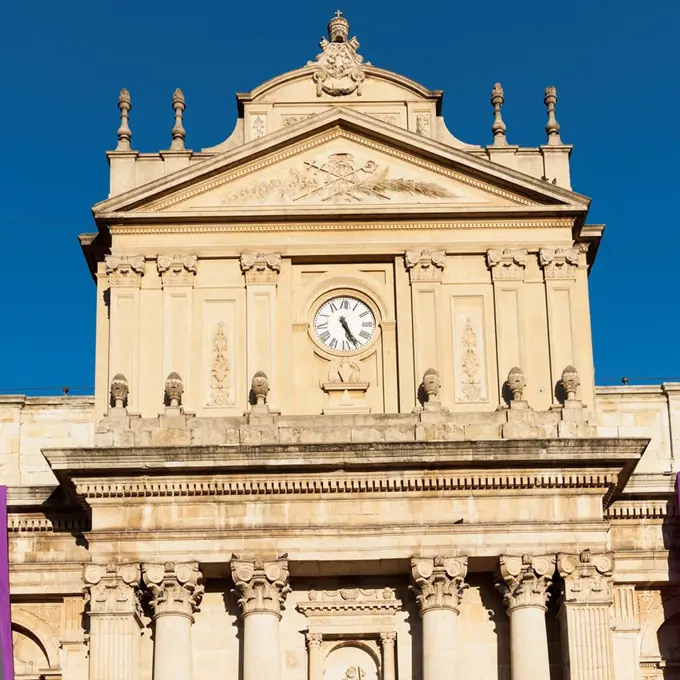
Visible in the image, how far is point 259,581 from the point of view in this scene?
31766 mm

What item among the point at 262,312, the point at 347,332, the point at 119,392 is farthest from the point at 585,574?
the point at 119,392

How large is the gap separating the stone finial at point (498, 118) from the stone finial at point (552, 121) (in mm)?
842

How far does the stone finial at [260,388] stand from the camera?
33.1 metres

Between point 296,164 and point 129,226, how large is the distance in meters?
3.35

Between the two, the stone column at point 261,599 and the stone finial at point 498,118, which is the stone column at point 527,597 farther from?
the stone finial at point 498,118

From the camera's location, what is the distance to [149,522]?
32.1 m

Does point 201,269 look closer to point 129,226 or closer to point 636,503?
point 129,226

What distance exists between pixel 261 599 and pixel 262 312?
18.3 ft

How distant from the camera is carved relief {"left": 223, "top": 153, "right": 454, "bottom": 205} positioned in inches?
1383

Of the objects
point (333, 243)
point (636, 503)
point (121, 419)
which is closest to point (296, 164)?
point (333, 243)

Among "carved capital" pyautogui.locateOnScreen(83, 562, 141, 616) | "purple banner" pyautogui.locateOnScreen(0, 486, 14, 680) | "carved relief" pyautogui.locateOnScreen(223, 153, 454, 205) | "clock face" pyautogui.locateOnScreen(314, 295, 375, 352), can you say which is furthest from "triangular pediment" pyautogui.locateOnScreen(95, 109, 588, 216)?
"carved capital" pyautogui.locateOnScreen(83, 562, 141, 616)

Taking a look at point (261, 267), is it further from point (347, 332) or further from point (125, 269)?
point (125, 269)

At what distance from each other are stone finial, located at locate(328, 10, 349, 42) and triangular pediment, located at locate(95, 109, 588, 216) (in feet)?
7.57

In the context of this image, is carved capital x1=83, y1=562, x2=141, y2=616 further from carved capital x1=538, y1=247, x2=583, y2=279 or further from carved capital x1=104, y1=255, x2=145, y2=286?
carved capital x1=538, y1=247, x2=583, y2=279
